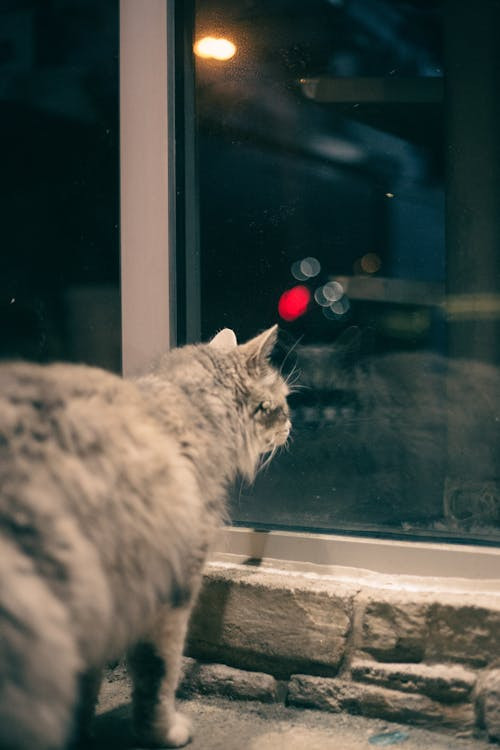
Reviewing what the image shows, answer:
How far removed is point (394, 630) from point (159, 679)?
703 mm

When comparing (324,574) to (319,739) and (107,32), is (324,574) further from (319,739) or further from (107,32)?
(107,32)

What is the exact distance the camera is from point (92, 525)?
4.89 ft

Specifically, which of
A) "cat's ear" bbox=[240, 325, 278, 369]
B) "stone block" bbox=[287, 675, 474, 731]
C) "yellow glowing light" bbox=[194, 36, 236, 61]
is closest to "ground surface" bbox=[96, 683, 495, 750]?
"stone block" bbox=[287, 675, 474, 731]

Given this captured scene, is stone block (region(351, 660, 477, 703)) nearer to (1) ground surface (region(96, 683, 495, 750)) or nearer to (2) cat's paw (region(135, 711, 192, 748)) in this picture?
(1) ground surface (region(96, 683, 495, 750))

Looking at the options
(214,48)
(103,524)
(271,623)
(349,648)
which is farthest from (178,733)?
(214,48)

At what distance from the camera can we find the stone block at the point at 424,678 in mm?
2047

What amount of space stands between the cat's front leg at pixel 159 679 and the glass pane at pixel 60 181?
1.05 m

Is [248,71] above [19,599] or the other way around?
above

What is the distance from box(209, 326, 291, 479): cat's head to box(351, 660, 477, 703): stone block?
70 cm

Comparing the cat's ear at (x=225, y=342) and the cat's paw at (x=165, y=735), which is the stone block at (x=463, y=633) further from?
the cat's ear at (x=225, y=342)

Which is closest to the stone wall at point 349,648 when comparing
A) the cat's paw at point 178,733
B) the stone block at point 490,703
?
the stone block at point 490,703

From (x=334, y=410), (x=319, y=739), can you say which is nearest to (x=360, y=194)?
(x=334, y=410)

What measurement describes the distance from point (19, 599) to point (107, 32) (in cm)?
207

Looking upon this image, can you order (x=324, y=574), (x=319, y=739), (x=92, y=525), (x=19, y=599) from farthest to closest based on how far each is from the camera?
(x=324, y=574), (x=319, y=739), (x=92, y=525), (x=19, y=599)
